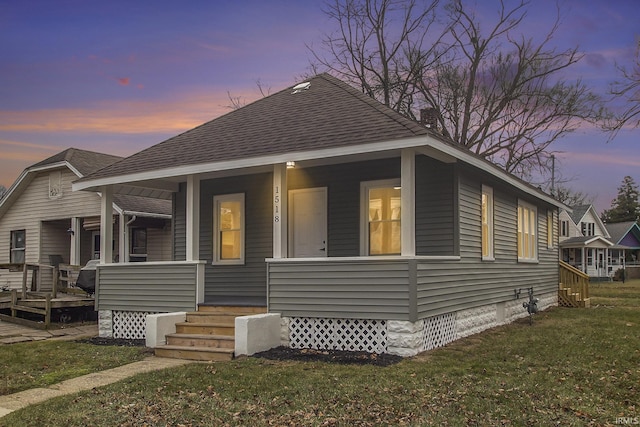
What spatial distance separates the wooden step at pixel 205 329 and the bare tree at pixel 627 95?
933 centimetres

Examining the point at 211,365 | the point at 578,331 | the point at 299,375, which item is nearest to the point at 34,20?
the point at 211,365

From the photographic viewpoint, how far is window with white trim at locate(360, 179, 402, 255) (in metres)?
10.6

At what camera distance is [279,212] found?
9797mm

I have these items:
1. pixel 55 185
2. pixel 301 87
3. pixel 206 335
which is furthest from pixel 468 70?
pixel 206 335

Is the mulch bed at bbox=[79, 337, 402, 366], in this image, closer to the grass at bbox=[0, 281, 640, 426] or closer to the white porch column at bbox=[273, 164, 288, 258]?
the grass at bbox=[0, 281, 640, 426]

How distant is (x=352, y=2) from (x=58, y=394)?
2272 cm

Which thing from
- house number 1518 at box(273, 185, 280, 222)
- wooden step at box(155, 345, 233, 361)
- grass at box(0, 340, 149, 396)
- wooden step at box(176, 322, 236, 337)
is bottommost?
grass at box(0, 340, 149, 396)

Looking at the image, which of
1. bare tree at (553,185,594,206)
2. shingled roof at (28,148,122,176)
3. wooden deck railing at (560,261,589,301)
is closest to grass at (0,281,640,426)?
wooden deck railing at (560,261,589,301)

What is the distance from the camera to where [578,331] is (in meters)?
11.5

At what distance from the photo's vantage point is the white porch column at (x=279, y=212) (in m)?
9.78

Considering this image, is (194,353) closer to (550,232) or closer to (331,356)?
(331,356)

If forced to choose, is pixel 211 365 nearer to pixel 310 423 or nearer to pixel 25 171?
pixel 310 423

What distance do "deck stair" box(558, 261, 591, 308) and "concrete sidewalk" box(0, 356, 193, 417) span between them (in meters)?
13.6

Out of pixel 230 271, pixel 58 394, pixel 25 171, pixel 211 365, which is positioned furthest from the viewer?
pixel 25 171
